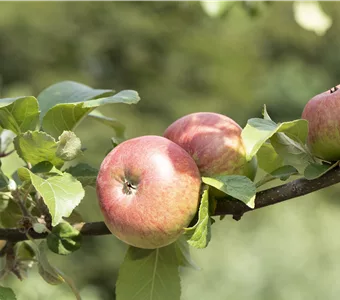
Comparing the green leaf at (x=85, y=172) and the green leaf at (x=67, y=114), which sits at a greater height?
the green leaf at (x=67, y=114)

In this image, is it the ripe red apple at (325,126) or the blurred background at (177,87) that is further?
the blurred background at (177,87)

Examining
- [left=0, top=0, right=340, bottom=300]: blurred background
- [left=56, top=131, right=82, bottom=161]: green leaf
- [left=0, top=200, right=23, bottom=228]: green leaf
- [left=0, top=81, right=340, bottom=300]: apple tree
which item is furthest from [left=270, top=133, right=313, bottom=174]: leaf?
[left=0, top=0, right=340, bottom=300]: blurred background

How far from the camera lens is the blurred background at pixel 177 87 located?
3.86 meters

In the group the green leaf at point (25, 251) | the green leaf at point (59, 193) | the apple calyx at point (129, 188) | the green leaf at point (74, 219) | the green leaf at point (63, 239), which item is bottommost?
the green leaf at point (25, 251)

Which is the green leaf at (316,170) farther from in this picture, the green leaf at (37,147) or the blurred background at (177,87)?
the blurred background at (177,87)

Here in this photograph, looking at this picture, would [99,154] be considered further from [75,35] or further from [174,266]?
[174,266]

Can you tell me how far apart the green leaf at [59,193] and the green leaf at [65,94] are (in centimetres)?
18

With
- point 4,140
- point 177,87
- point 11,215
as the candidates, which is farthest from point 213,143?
point 177,87

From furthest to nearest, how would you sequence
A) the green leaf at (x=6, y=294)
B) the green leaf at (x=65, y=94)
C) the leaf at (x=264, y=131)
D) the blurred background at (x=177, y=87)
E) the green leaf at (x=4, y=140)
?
the blurred background at (x=177, y=87)
the green leaf at (x=4, y=140)
the green leaf at (x=65, y=94)
the green leaf at (x=6, y=294)
the leaf at (x=264, y=131)

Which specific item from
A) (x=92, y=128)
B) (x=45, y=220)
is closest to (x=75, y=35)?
(x=92, y=128)

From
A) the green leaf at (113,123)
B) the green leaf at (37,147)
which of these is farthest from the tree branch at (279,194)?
the green leaf at (113,123)

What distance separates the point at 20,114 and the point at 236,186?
11.4 inches

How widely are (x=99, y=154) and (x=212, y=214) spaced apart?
3271mm

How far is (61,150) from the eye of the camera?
0.67 m
